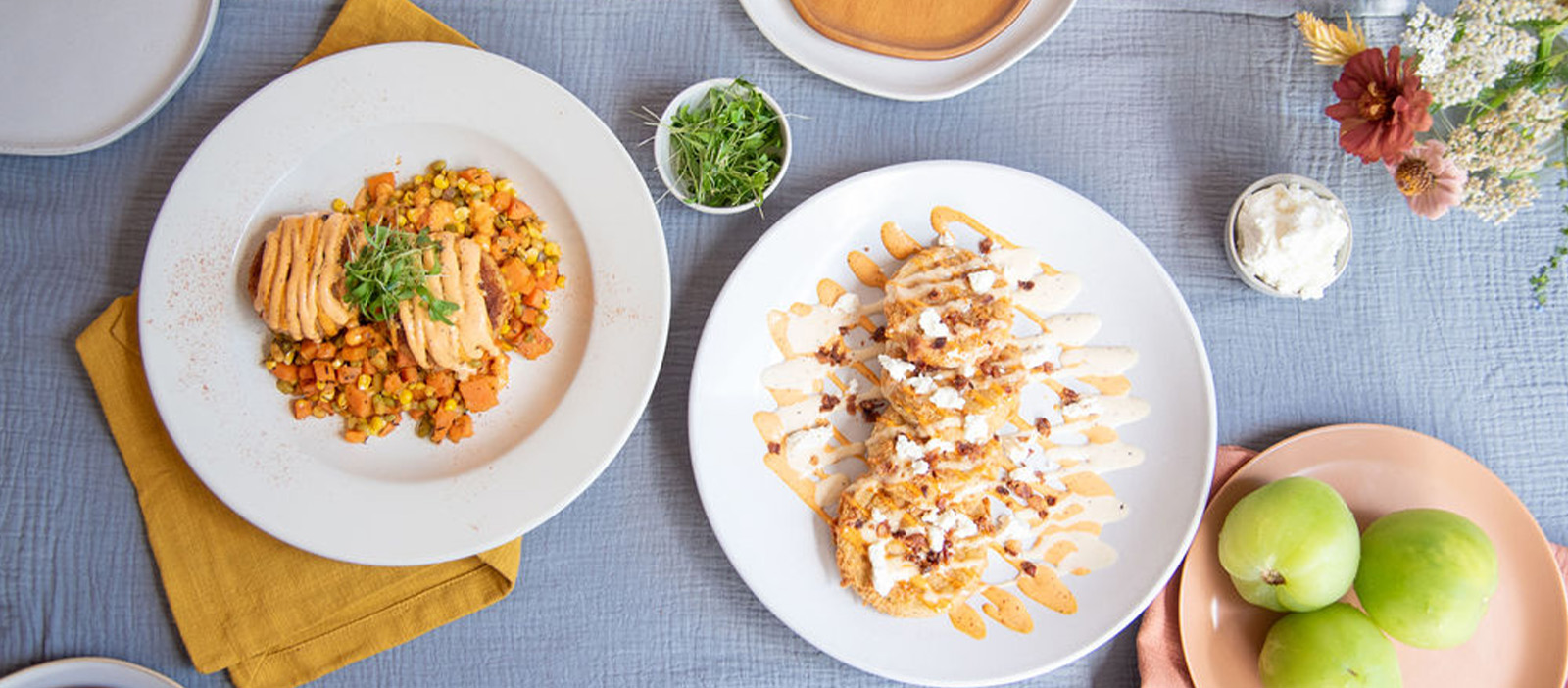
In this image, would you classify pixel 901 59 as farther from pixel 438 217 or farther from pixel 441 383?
pixel 441 383

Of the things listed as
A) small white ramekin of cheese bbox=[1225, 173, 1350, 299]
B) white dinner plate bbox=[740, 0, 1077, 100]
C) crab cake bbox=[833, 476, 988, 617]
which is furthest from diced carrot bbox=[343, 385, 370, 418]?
small white ramekin of cheese bbox=[1225, 173, 1350, 299]

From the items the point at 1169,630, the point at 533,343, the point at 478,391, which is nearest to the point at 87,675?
the point at 478,391

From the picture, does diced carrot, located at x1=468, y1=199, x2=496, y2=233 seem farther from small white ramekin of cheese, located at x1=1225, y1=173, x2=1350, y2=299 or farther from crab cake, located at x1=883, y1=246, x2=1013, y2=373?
small white ramekin of cheese, located at x1=1225, y1=173, x2=1350, y2=299

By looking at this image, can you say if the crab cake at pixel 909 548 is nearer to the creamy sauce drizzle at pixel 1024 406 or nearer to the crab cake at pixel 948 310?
the creamy sauce drizzle at pixel 1024 406

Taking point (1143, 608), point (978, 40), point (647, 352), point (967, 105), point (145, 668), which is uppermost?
point (978, 40)

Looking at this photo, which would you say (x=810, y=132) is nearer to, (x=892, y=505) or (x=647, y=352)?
(x=647, y=352)

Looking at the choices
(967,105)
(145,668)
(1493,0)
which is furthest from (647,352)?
(1493,0)
